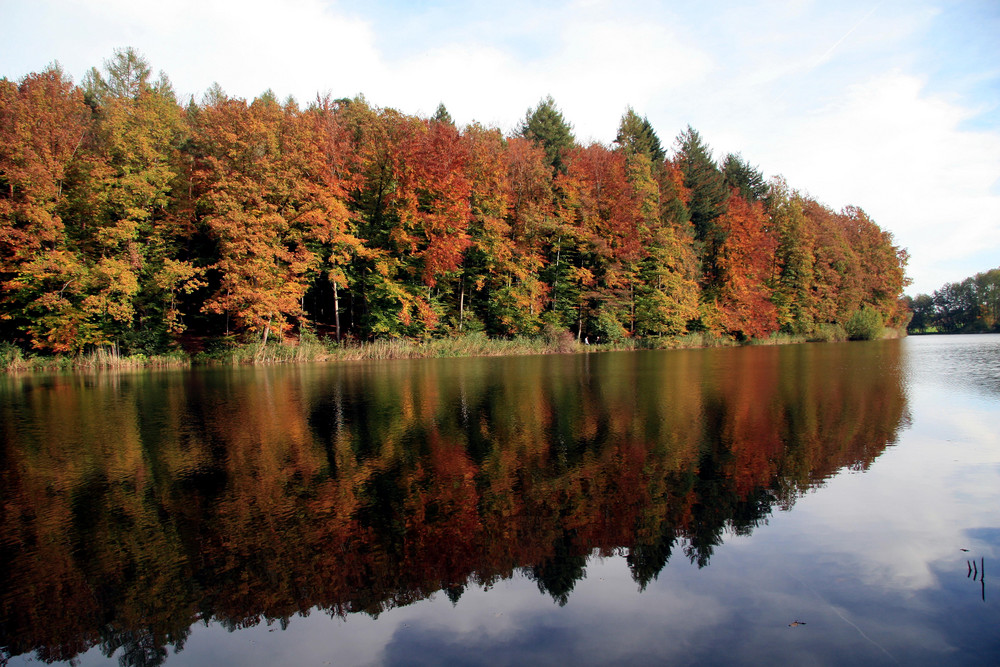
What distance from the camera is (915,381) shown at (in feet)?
56.0

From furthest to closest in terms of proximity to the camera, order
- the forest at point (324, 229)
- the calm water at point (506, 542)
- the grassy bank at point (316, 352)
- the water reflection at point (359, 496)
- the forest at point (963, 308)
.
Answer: the forest at point (963, 308)
the forest at point (324, 229)
the grassy bank at point (316, 352)
the water reflection at point (359, 496)
the calm water at point (506, 542)

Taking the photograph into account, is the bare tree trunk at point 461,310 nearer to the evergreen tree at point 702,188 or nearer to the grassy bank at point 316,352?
the grassy bank at point 316,352

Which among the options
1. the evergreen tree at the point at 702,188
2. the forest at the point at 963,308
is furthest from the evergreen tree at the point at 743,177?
the forest at the point at 963,308

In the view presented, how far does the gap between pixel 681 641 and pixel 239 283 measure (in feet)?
94.3

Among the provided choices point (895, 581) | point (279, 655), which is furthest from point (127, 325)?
point (895, 581)

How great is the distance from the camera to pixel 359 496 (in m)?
6.12

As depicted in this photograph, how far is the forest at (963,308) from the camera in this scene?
94062 millimetres

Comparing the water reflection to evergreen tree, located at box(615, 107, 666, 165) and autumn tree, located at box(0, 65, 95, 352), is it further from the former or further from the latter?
evergreen tree, located at box(615, 107, 666, 165)

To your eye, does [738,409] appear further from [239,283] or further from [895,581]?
[239,283]

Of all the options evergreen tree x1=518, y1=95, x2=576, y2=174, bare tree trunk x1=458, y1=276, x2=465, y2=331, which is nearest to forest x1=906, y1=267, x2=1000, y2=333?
evergreen tree x1=518, y1=95, x2=576, y2=174

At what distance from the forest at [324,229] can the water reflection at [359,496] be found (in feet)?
55.9

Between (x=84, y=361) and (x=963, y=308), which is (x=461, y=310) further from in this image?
(x=963, y=308)

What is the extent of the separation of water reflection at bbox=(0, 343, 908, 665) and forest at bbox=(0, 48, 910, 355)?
1703 cm

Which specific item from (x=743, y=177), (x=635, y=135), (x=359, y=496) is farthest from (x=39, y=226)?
(x=743, y=177)
